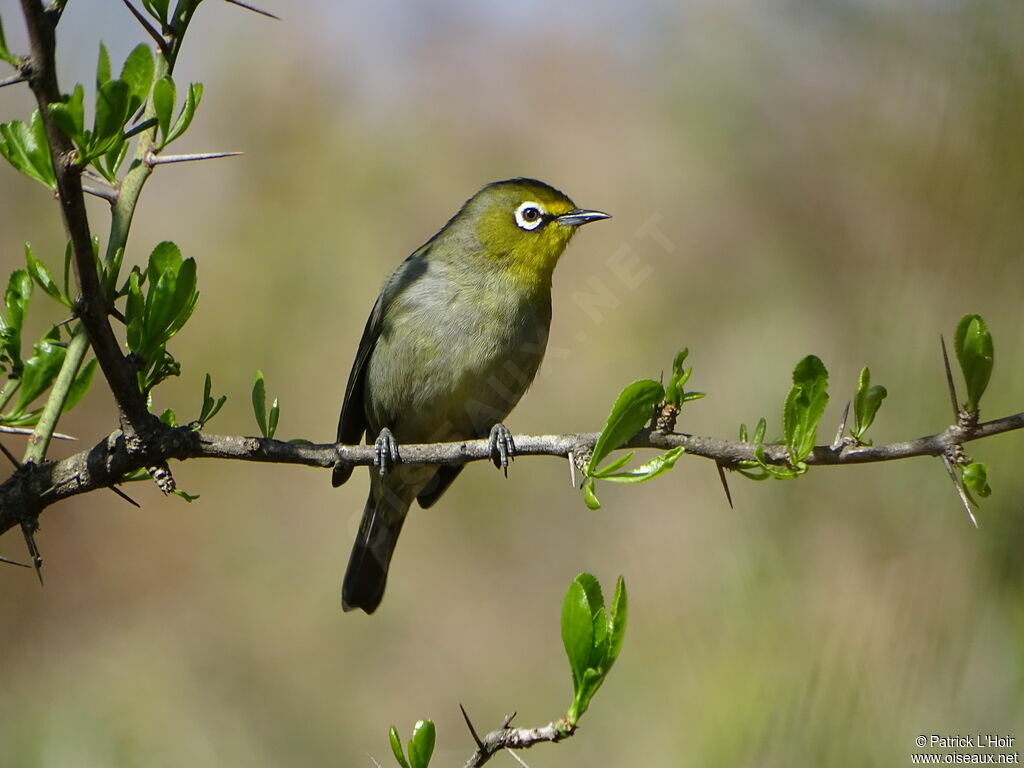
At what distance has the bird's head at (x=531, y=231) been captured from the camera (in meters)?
4.65

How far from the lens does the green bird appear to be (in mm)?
4387

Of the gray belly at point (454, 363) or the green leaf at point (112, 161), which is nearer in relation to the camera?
the green leaf at point (112, 161)

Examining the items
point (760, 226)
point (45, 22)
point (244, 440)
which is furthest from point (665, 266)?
point (45, 22)

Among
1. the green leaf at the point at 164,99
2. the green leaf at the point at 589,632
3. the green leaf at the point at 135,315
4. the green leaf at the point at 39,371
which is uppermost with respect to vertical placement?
the green leaf at the point at 164,99

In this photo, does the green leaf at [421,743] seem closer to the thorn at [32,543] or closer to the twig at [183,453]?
the twig at [183,453]

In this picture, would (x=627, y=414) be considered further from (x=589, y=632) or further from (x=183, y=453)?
(x=183, y=453)

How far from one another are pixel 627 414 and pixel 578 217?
10.3ft

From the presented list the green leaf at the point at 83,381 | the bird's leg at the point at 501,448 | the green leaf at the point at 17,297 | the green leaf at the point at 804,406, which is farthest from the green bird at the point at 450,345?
the green leaf at the point at 804,406

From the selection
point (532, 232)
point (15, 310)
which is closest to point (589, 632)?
point (15, 310)

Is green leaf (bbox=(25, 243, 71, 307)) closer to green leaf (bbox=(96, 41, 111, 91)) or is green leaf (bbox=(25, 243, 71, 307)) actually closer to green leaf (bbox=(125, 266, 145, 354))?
green leaf (bbox=(125, 266, 145, 354))

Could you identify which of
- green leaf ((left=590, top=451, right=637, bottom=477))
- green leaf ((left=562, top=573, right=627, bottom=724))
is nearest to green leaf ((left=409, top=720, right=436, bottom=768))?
green leaf ((left=562, top=573, right=627, bottom=724))

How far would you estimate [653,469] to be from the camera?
158cm

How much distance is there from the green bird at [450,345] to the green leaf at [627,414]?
2569 millimetres

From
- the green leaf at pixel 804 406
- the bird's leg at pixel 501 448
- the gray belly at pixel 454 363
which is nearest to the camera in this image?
the green leaf at pixel 804 406
